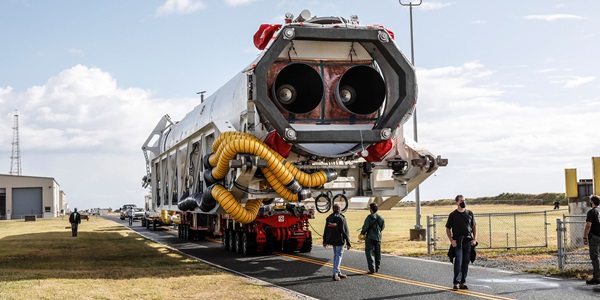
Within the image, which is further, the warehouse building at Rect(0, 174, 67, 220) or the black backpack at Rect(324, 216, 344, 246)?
the warehouse building at Rect(0, 174, 67, 220)

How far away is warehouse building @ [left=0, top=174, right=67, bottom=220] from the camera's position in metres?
85.0

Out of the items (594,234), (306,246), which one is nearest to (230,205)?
(306,246)

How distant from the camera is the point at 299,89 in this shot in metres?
15.8

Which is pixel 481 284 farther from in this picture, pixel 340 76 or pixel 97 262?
pixel 97 262

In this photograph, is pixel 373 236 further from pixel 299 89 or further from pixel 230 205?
pixel 299 89

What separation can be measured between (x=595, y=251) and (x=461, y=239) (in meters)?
2.76

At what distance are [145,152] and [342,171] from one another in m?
18.3

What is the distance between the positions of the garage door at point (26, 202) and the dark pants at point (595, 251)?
3222 inches

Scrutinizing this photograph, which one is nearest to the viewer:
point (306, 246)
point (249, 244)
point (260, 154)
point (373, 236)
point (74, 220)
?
point (260, 154)

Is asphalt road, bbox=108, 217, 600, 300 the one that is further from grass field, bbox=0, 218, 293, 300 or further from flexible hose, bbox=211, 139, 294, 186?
flexible hose, bbox=211, 139, 294, 186

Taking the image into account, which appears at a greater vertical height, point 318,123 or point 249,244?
point 318,123

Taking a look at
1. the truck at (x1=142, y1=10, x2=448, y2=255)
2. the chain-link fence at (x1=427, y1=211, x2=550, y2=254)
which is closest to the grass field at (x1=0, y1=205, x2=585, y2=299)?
the chain-link fence at (x1=427, y1=211, x2=550, y2=254)

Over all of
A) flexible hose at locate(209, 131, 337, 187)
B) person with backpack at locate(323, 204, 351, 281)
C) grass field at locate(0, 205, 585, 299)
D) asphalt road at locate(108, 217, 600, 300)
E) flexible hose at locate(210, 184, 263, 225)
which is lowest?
asphalt road at locate(108, 217, 600, 300)

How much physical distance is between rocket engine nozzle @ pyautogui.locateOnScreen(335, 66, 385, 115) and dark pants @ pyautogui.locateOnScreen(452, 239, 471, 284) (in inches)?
163
